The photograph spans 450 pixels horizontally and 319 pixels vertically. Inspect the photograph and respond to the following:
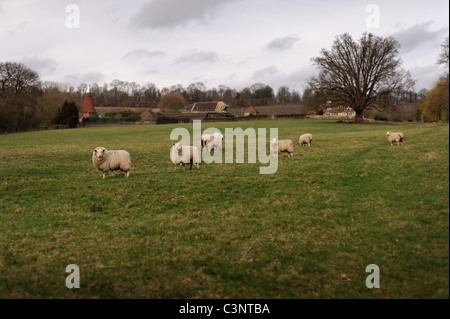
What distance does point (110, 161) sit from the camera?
15.3 meters

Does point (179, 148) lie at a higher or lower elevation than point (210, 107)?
A: lower

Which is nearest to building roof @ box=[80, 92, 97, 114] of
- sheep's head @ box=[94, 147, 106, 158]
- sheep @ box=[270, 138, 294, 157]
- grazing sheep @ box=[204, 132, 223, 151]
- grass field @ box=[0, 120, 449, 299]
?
grazing sheep @ box=[204, 132, 223, 151]

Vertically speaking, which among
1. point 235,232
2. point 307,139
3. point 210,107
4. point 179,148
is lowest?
point 235,232

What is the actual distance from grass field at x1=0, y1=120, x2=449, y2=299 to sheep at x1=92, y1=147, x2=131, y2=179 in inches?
22.5

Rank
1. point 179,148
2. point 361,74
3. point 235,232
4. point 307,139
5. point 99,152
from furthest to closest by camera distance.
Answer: point 361,74
point 307,139
point 179,148
point 99,152
point 235,232

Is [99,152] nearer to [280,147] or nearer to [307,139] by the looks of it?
[280,147]

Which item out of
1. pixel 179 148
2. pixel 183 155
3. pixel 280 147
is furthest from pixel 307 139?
pixel 179 148

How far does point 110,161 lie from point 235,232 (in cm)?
916

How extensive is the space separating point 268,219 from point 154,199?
4.62m

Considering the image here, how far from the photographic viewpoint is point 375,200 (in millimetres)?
10117

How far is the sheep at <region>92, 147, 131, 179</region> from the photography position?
15008 mm

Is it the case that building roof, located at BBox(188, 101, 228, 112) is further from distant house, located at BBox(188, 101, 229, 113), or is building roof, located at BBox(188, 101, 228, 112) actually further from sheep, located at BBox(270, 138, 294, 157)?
sheep, located at BBox(270, 138, 294, 157)

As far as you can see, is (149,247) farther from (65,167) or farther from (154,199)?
(65,167)
